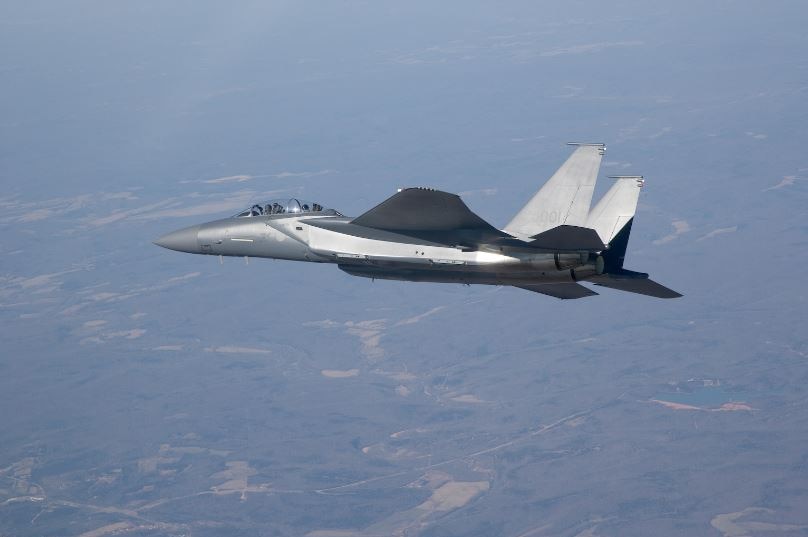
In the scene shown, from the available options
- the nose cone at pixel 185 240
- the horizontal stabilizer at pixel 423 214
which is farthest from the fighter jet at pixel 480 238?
the nose cone at pixel 185 240

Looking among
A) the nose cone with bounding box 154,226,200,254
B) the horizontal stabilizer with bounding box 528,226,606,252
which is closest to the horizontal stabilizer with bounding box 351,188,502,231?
the horizontal stabilizer with bounding box 528,226,606,252

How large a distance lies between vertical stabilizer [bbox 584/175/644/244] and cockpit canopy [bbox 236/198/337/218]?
1042 centimetres

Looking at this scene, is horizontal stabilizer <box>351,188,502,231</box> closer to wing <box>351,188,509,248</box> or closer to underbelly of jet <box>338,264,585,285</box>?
wing <box>351,188,509,248</box>

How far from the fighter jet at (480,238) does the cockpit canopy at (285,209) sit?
66 mm

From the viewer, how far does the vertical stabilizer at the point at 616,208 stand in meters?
47.3

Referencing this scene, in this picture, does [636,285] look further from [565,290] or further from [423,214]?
[423,214]

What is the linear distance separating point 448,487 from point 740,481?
44087 mm

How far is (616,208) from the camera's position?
156ft

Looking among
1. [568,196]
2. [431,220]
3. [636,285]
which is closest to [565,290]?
[636,285]

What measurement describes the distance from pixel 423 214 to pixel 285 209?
7798 millimetres

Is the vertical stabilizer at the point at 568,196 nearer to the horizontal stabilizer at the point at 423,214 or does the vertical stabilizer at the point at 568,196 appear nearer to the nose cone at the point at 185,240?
the horizontal stabilizer at the point at 423,214

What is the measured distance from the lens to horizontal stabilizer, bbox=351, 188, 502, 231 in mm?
42906

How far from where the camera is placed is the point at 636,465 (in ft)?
628

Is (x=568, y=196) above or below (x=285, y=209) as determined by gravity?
above
